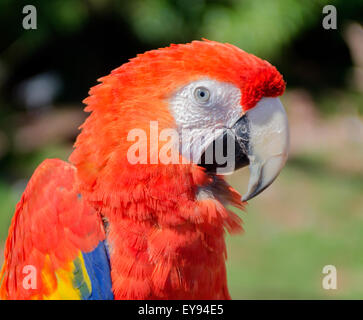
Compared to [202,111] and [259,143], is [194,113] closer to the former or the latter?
[202,111]

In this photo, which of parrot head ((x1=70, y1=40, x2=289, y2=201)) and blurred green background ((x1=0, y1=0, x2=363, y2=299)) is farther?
blurred green background ((x1=0, y1=0, x2=363, y2=299))

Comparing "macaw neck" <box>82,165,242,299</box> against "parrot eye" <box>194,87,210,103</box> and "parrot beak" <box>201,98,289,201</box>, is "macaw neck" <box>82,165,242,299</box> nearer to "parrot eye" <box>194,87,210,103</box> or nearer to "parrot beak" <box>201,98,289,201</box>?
"parrot beak" <box>201,98,289,201</box>

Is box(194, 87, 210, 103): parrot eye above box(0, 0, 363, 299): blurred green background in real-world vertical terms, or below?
below

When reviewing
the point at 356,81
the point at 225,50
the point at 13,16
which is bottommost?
the point at 225,50

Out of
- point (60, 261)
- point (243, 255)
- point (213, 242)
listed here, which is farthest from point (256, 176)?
point (243, 255)

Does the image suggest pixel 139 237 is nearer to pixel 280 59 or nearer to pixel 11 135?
pixel 11 135

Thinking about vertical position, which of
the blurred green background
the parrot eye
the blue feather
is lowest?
the blue feather

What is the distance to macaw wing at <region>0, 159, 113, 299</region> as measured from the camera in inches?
54.2

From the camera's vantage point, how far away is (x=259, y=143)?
140 cm

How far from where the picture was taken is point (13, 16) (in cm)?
444

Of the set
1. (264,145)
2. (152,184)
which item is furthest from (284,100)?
(152,184)

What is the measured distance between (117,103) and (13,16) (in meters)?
3.52

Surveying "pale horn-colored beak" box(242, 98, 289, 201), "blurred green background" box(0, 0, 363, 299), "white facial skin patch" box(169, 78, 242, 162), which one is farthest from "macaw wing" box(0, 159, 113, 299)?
"blurred green background" box(0, 0, 363, 299)

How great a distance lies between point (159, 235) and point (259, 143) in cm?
38
